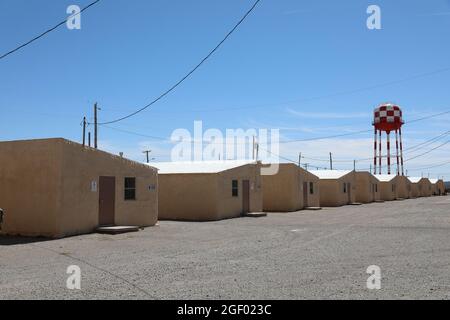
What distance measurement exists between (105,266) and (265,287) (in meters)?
3.90

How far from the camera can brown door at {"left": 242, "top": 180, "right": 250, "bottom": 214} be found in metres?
28.2

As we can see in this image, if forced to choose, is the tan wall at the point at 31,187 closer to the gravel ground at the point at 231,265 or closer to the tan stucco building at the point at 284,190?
the gravel ground at the point at 231,265

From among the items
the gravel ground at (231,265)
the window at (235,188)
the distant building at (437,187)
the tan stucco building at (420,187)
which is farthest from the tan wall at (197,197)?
the distant building at (437,187)

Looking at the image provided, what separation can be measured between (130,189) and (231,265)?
1033 cm

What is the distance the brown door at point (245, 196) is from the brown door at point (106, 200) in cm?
1082

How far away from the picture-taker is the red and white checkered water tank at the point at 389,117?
221 feet

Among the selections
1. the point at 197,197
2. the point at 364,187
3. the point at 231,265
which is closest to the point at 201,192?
the point at 197,197

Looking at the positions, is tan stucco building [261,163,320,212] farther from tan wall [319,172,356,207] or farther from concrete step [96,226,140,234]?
concrete step [96,226,140,234]

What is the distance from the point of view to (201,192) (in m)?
25.4

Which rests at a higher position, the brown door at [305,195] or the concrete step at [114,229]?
the brown door at [305,195]

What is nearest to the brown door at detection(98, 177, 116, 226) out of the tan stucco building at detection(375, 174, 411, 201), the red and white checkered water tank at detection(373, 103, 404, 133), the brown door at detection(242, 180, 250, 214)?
the brown door at detection(242, 180, 250, 214)

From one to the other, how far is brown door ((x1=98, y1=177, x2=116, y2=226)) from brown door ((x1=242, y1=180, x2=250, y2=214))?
10.8 meters
